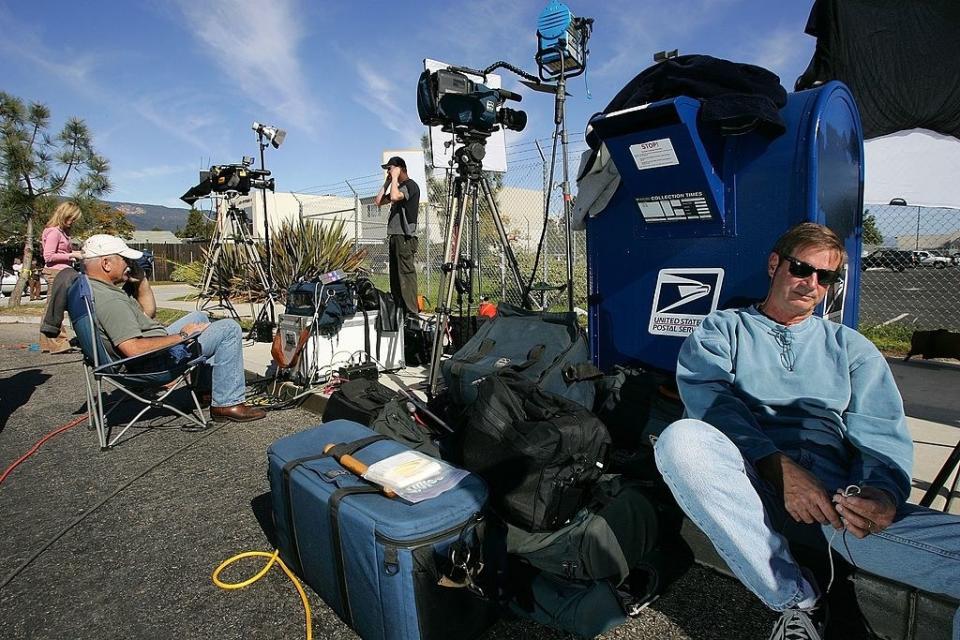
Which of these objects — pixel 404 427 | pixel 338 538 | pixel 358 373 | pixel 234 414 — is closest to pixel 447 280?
pixel 358 373

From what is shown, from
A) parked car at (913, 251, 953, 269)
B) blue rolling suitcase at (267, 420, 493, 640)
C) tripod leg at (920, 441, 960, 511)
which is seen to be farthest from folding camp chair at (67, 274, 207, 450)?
parked car at (913, 251, 953, 269)

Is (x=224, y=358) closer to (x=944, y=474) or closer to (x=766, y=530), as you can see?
(x=766, y=530)

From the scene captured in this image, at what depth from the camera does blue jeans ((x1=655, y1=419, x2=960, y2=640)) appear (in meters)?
1.31

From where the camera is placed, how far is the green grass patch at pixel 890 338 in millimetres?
5079

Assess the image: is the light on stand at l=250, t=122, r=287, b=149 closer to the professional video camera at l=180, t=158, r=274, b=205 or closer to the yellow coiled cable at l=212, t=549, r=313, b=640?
the professional video camera at l=180, t=158, r=274, b=205

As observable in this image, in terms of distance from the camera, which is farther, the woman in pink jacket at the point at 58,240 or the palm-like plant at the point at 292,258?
the palm-like plant at the point at 292,258

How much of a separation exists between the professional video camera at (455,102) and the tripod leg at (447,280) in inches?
16.5

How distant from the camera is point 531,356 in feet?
9.30

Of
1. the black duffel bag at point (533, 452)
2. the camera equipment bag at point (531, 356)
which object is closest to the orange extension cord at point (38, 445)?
the camera equipment bag at point (531, 356)

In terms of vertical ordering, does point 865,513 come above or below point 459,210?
below

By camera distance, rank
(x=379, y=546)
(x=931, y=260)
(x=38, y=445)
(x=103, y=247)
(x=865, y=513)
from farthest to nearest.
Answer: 1. (x=931, y=260)
2. (x=38, y=445)
3. (x=103, y=247)
4. (x=379, y=546)
5. (x=865, y=513)

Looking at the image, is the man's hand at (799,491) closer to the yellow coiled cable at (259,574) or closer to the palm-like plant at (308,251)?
the yellow coiled cable at (259,574)

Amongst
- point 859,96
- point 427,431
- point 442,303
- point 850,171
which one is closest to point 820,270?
point 850,171

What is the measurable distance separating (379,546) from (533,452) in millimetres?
586
